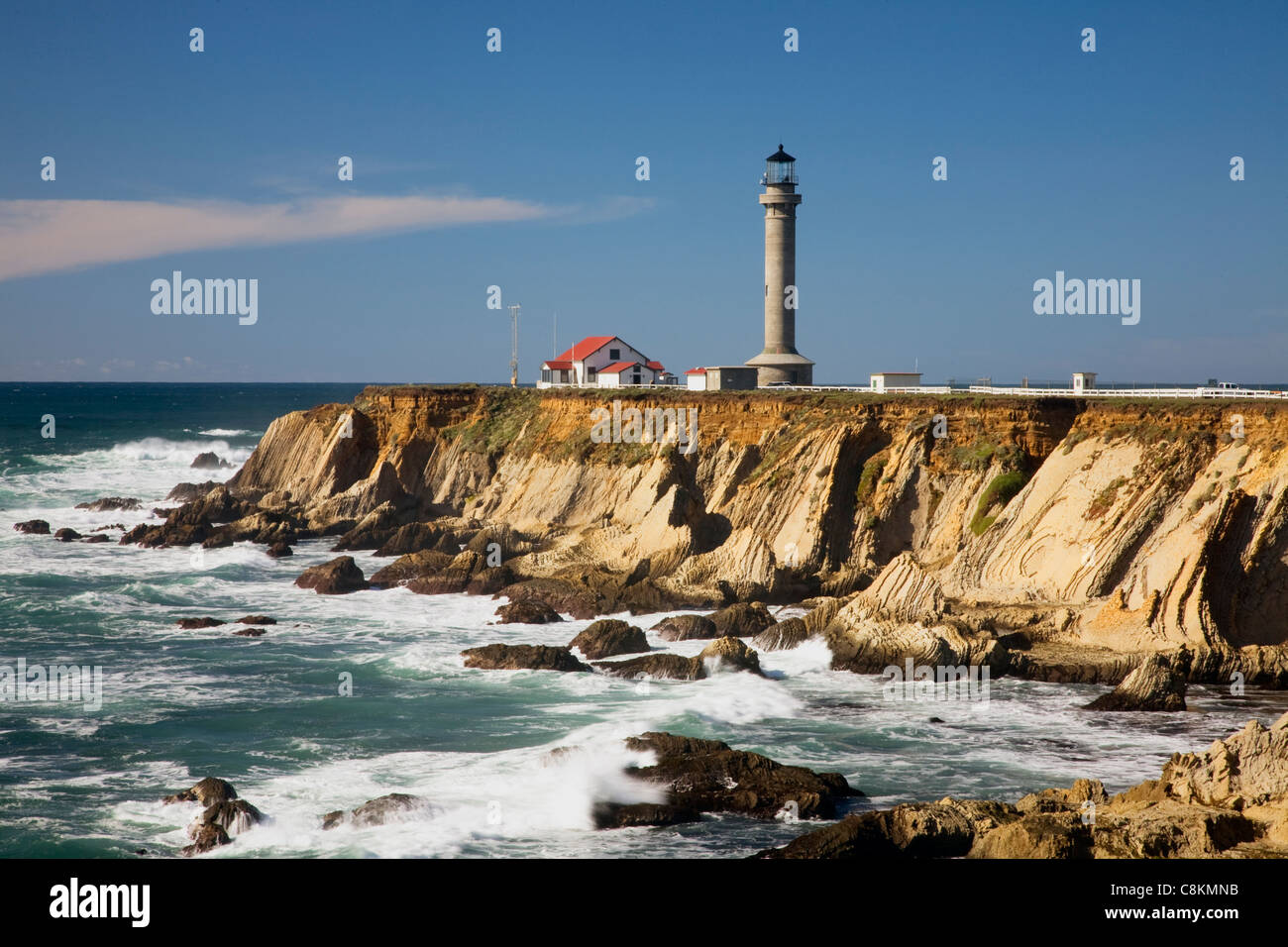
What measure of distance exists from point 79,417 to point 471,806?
12572cm

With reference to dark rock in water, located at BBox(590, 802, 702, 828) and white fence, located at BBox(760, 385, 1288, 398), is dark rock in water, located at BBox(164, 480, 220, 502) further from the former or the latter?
dark rock in water, located at BBox(590, 802, 702, 828)

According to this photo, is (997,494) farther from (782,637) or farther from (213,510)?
(213,510)

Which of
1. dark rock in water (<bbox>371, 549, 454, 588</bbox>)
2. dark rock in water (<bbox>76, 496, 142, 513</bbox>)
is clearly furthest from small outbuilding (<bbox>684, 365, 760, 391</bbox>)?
dark rock in water (<bbox>76, 496, 142, 513</bbox>)

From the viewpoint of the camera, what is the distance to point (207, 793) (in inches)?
782

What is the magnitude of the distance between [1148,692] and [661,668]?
11.2m

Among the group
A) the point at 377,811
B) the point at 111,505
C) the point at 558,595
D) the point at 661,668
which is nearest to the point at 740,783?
the point at 377,811

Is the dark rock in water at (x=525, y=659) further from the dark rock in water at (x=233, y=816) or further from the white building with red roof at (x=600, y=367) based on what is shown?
the white building with red roof at (x=600, y=367)

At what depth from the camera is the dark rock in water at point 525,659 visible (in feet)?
97.8

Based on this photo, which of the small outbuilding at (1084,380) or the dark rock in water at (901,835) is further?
the small outbuilding at (1084,380)

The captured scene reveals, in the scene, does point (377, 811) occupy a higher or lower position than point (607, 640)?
lower

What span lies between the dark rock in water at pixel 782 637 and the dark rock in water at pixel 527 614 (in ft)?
22.4

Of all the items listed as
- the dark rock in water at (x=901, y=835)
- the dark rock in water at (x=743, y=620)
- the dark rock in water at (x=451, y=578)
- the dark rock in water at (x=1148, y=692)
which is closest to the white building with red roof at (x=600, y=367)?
the dark rock in water at (x=451, y=578)

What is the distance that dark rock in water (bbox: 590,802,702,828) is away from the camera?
19.6m
